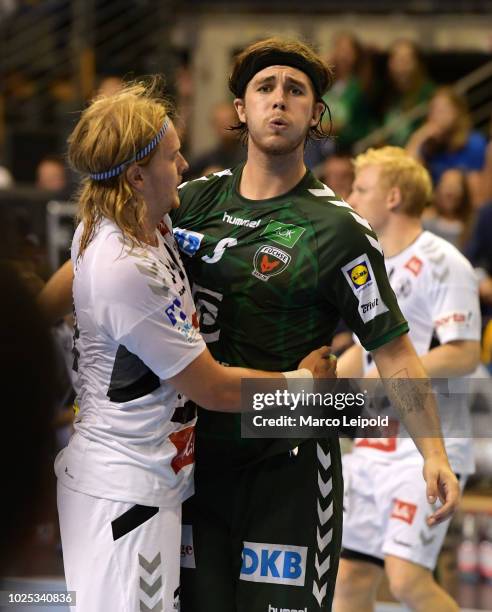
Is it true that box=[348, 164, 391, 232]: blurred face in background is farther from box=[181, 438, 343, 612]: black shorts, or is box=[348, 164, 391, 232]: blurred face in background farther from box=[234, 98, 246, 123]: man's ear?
box=[181, 438, 343, 612]: black shorts

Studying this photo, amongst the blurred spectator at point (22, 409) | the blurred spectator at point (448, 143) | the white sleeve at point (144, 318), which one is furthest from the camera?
the blurred spectator at point (448, 143)

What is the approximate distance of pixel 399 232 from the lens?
14.1 ft

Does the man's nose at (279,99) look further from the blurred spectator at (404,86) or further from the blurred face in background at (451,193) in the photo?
the blurred spectator at (404,86)

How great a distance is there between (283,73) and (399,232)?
1388 mm

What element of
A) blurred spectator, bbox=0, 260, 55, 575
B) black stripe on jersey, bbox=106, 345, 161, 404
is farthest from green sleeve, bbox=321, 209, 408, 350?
blurred spectator, bbox=0, 260, 55, 575

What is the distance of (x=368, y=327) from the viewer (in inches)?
113

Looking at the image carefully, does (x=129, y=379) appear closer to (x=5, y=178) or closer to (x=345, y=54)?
(x=5, y=178)

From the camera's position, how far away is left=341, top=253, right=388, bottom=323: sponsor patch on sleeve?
9.44 ft

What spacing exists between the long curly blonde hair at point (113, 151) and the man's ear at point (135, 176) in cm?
1

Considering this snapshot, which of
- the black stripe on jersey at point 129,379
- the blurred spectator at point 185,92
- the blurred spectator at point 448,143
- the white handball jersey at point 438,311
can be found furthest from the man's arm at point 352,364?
the blurred spectator at point 185,92

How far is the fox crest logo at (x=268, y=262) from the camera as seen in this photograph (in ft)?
9.57

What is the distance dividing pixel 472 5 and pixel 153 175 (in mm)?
8131

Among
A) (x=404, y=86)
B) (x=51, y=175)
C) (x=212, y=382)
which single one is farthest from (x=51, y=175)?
(x=212, y=382)

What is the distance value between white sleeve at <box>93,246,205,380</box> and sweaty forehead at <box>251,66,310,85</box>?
2.66 ft
